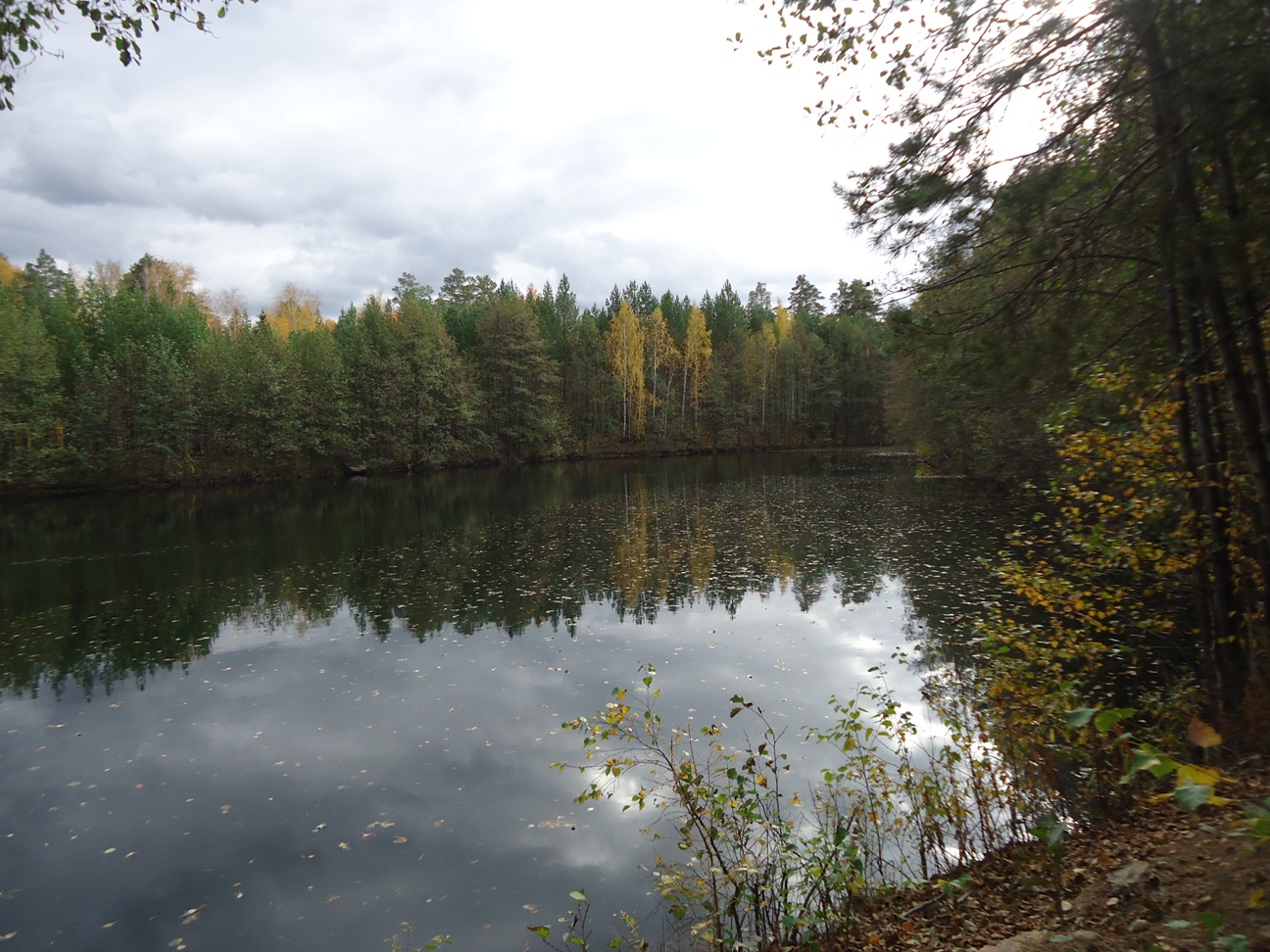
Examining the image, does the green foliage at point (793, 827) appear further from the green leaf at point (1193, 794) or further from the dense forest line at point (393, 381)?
the dense forest line at point (393, 381)

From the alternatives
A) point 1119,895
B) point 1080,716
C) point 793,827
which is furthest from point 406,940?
point 1080,716

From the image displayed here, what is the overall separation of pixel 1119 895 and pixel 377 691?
9052 millimetres

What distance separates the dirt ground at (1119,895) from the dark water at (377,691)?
2.21m

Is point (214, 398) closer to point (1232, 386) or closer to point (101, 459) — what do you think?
point (101, 459)

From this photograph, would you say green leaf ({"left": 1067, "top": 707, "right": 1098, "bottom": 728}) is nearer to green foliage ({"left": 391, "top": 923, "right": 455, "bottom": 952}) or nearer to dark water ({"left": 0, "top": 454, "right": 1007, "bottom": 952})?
dark water ({"left": 0, "top": 454, "right": 1007, "bottom": 952})

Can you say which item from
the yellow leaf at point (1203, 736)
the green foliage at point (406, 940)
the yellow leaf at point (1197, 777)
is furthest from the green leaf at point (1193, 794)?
the green foliage at point (406, 940)

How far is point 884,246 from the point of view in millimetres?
5984

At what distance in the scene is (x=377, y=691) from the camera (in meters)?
10.2

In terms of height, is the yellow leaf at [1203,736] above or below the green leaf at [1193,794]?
above

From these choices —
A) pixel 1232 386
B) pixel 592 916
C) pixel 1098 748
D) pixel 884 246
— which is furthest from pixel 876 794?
pixel 884 246

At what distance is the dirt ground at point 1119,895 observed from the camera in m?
3.10

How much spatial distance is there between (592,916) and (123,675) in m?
9.47

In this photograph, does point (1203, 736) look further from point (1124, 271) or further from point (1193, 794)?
point (1124, 271)

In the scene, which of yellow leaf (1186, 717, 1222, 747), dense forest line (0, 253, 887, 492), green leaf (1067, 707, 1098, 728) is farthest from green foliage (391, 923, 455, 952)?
dense forest line (0, 253, 887, 492)
